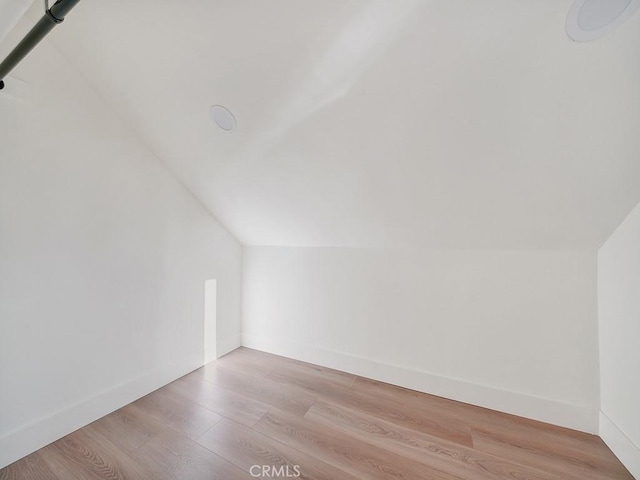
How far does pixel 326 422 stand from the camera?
4.87 ft

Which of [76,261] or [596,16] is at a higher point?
[596,16]

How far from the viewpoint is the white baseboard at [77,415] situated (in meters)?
1.18

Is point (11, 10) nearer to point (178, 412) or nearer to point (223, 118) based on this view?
point (223, 118)

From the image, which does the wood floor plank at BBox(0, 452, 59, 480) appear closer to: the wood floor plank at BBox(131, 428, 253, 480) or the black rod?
the wood floor plank at BBox(131, 428, 253, 480)

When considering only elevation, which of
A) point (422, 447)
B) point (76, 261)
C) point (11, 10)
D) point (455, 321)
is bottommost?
point (422, 447)

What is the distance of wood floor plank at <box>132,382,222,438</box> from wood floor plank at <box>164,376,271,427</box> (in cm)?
4

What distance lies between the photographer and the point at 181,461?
121 centimetres

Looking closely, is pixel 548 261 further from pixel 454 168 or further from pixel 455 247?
pixel 454 168

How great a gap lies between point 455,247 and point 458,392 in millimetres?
982

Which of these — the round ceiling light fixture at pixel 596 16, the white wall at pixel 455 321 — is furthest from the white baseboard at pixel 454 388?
the round ceiling light fixture at pixel 596 16

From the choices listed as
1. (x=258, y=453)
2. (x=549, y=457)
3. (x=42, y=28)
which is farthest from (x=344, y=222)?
(x=549, y=457)

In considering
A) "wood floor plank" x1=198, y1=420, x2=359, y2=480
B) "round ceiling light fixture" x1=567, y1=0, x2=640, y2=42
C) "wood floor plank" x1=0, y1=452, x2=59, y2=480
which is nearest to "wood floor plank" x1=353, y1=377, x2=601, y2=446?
"wood floor plank" x1=198, y1=420, x2=359, y2=480

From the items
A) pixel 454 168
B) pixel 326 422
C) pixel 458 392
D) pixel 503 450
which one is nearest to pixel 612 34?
pixel 454 168

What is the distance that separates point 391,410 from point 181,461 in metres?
1.20
